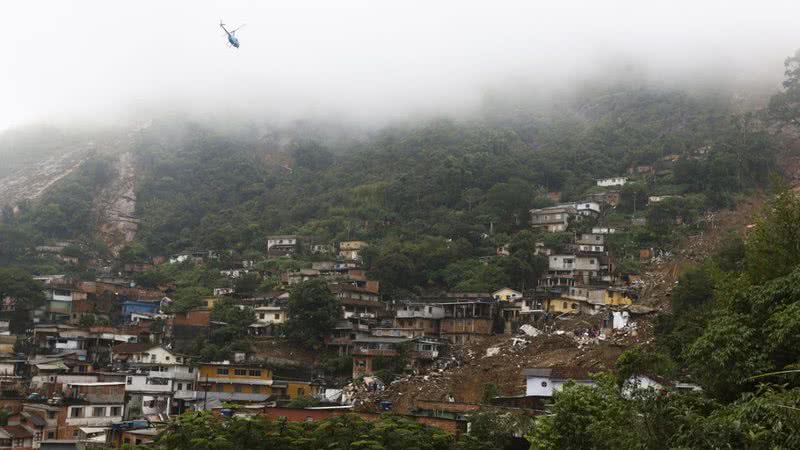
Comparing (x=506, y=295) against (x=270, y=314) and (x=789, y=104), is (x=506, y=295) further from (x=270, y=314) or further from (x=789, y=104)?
(x=789, y=104)

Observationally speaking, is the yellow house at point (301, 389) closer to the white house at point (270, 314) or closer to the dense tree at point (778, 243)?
the white house at point (270, 314)

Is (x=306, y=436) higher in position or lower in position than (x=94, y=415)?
higher

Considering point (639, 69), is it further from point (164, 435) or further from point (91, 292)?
point (164, 435)

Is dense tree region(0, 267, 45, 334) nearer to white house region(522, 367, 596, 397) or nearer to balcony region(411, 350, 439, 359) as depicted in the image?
balcony region(411, 350, 439, 359)

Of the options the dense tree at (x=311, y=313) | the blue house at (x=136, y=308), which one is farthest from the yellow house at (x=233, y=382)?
the blue house at (x=136, y=308)

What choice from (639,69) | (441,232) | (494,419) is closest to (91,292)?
(441,232)

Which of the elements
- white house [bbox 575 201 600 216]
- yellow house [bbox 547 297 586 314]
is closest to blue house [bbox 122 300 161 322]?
yellow house [bbox 547 297 586 314]

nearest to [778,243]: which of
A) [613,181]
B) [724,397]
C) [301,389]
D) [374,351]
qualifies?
[724,397]
